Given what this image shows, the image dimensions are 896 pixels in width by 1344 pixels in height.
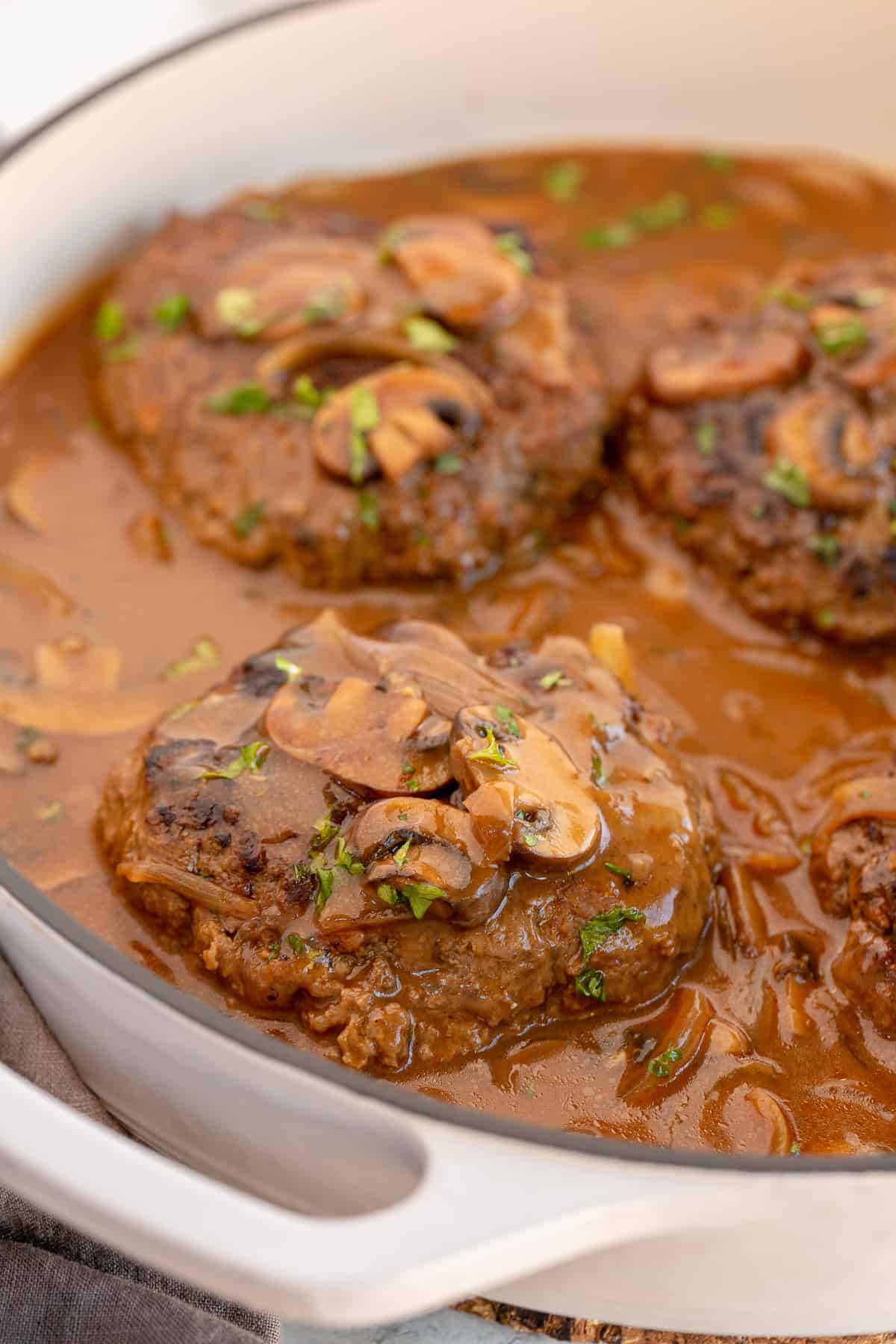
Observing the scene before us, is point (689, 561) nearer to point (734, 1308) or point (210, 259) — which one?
point (210, 259)

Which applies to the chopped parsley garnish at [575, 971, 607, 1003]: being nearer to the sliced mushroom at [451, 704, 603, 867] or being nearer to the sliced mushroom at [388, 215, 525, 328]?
the sliced mushroom at [451, 704, 603, 867]

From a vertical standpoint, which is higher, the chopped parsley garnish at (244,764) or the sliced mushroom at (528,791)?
the chopped parsley garnish at (244,764)

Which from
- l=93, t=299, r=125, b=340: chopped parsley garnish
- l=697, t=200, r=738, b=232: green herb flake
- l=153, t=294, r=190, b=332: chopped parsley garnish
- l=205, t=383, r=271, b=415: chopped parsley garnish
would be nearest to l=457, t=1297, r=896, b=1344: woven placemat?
l=205, t=383, r=271, b=415: chopped parsley garnish

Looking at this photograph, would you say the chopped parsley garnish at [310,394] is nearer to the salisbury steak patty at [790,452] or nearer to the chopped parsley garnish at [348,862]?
the salisbury steak patty at [790,452]

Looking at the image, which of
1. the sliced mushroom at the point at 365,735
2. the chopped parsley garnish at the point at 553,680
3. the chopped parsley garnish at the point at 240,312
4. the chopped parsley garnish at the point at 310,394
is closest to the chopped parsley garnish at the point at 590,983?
the sliced mushroom at the point at 365,735

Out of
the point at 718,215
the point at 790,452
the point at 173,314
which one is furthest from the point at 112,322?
the point at 718,215

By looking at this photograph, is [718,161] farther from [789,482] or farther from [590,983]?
[590,983]
